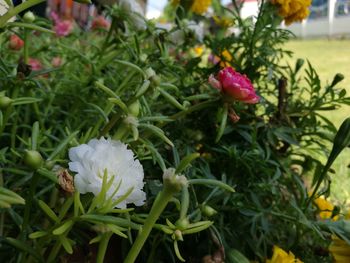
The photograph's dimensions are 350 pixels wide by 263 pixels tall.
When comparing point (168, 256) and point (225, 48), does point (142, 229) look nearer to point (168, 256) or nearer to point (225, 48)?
point (168, 256)

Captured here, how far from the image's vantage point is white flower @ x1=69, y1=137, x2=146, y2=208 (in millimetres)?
476

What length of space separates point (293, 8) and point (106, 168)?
62 centimetres

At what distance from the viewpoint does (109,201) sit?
1.56 feet

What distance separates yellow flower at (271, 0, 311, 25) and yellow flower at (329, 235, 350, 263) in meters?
0.42

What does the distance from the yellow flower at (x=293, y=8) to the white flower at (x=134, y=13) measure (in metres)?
0.25

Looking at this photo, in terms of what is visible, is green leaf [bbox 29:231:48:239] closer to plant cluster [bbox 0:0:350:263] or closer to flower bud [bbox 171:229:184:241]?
plant cluster [bbox 0:0:350:263]

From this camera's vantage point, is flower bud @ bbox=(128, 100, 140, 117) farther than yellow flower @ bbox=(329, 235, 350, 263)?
No

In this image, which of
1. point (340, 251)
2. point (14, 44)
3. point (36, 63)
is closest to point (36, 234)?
point (340, 251)

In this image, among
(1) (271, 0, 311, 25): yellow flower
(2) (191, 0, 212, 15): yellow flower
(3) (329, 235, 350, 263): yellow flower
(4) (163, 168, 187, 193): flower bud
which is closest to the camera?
(4) (163, 168, 187, 193): flower bud

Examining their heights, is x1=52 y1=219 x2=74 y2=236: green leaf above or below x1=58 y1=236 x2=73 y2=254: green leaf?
above

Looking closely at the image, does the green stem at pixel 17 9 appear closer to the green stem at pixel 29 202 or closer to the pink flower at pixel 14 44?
the green stem at pixel 29 202

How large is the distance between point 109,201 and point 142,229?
0.05 m

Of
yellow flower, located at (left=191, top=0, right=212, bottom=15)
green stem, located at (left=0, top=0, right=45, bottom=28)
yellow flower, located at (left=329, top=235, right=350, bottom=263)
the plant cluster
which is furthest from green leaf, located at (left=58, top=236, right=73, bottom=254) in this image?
yellow flower, located at (left=191, top=0, right=212, bottom=15)

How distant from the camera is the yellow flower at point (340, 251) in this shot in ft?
2.56
